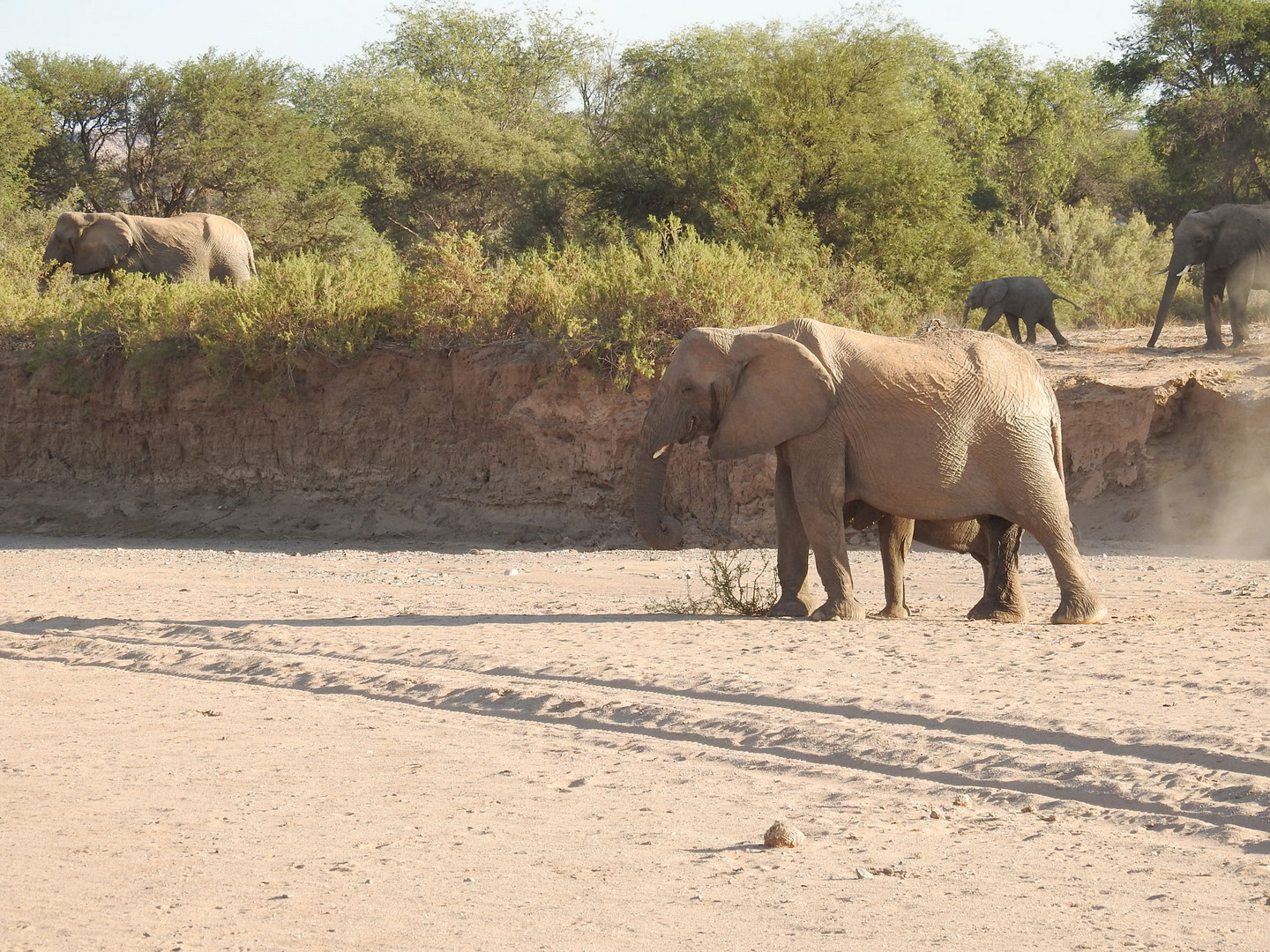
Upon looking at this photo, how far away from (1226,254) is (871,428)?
39.0ft

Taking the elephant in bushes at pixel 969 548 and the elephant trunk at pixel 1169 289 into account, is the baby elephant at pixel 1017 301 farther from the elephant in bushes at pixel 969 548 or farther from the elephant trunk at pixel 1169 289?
the elephant in bushes at pixel 969 548

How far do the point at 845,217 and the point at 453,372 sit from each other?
685cm

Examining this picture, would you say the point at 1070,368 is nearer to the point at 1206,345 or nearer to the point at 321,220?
the point at 1206,345

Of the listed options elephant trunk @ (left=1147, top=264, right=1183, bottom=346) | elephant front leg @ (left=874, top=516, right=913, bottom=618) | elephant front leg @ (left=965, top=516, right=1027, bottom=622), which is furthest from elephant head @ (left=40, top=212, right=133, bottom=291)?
elephant front leg @ (left=965, top=516, right=1027, bottom=622)

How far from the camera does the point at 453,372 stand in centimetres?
1791

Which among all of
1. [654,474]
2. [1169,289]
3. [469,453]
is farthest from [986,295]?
[654,474]

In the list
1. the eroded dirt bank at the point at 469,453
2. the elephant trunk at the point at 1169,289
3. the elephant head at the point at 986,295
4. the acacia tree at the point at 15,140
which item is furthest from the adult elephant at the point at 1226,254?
the acacia tree at the point at 15,140

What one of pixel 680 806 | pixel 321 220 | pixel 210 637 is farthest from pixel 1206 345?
pixel 321 220

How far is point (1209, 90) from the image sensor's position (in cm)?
2919

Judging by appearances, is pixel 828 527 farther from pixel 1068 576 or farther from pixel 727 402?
pixel 1068 576

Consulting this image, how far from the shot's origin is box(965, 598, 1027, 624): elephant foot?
9805 millimetres

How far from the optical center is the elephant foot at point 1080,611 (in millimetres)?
9531

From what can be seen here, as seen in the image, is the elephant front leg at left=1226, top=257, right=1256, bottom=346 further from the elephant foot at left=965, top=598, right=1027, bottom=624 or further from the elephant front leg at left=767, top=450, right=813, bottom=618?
the elephant front leg at left=767, top=450, right=813, bottom=618

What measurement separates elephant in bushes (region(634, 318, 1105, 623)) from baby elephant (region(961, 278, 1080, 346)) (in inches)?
487
